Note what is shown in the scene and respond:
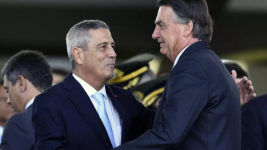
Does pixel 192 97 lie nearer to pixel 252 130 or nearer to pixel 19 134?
pixel 252 130

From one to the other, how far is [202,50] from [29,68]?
1.24 meters

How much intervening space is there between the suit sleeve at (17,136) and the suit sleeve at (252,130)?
1.04 metres

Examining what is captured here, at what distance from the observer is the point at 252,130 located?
6.55 ft

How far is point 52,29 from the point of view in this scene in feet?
16.3

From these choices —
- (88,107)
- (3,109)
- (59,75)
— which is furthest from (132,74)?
(88,107)

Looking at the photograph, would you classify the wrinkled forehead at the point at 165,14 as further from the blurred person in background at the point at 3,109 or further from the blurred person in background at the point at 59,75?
the blurred person in background at the point at 59,75

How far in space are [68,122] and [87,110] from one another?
10 cm

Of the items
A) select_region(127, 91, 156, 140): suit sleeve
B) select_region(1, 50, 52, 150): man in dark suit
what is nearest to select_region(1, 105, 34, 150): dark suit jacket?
select_region(1, 50, 52, 150): man in dark suit

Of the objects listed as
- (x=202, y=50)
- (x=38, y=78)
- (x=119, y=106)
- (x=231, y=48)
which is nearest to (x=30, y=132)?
(x=38, y=78)

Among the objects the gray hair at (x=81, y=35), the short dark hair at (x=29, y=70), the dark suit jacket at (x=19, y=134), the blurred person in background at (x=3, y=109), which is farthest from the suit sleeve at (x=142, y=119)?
the blurred person in background at (x=3, y=109)

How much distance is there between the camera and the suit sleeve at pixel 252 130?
1979 millimetres

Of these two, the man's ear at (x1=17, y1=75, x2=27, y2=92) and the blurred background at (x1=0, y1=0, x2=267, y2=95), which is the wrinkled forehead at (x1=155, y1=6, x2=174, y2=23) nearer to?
the man's ear at (x1=17, y1=75, x2=27, y2=92)

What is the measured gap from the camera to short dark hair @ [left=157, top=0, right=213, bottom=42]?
1802 millimetres

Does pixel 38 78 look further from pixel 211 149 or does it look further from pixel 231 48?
pixel 231 48
